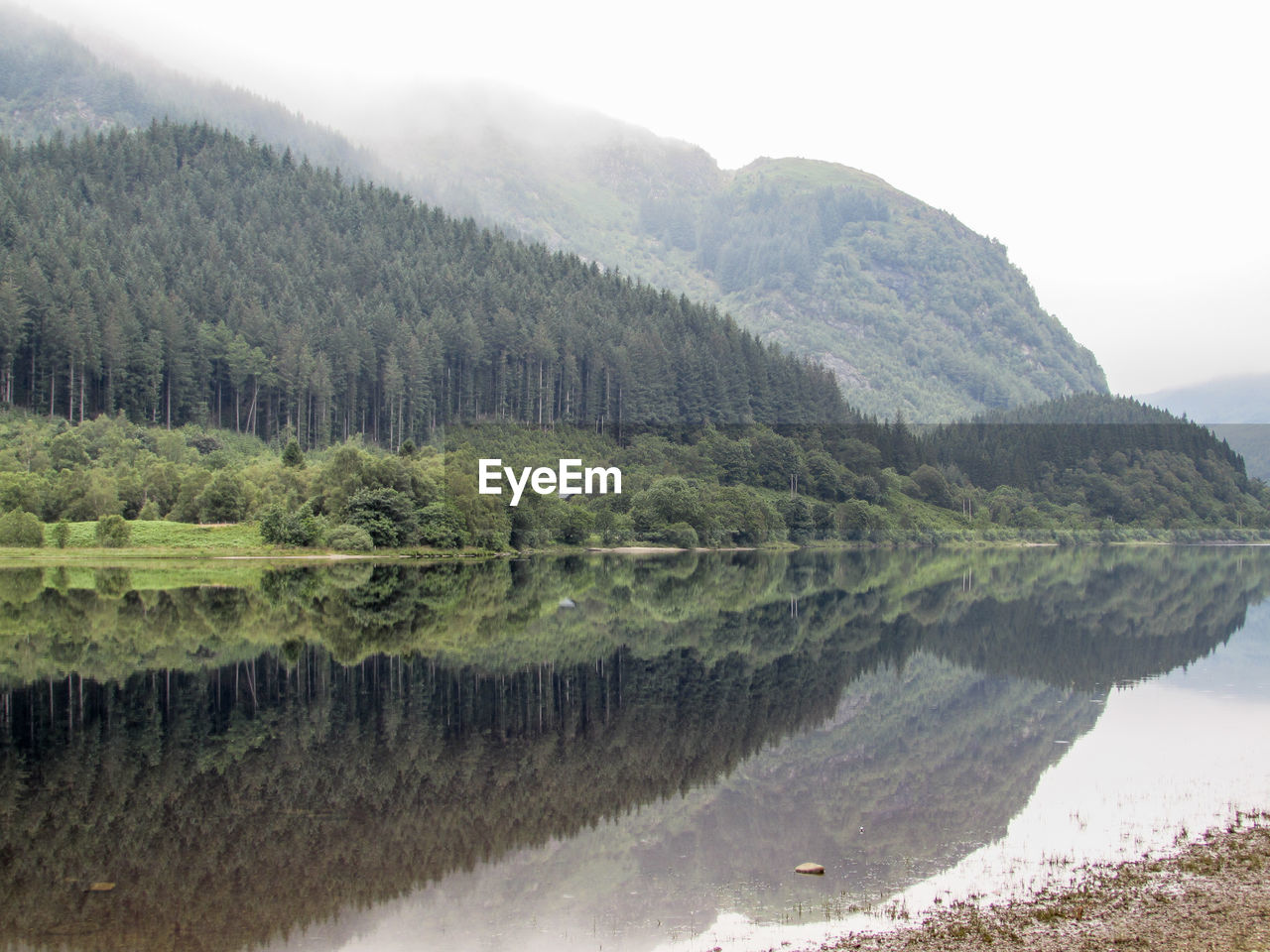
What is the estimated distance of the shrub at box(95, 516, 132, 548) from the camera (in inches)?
3313

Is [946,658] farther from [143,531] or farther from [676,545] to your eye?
[676,545]

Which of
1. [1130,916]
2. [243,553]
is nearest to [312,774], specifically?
[1130,916]

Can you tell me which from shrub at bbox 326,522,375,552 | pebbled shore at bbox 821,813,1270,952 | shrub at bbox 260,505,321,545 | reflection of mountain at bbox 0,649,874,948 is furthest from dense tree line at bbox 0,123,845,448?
pebbled shore at bbox 821,813,1270,952

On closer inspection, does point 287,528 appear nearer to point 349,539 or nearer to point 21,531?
point 349,539

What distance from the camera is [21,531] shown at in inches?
3241

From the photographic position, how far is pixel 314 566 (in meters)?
80.2

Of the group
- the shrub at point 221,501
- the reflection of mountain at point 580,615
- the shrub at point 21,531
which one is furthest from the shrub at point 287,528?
the shrub at point 21,531

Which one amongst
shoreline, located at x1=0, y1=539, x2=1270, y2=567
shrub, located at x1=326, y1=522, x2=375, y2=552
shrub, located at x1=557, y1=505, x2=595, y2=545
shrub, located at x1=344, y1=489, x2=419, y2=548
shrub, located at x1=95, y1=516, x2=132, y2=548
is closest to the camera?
shoreline, located at x1=0, y1=539, x2=1270, y2=567

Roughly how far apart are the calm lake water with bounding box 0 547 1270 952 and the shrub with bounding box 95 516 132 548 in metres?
34.8

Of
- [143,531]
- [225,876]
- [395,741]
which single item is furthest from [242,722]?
[143,531]

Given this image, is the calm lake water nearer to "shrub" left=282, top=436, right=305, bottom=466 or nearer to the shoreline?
the shoreline

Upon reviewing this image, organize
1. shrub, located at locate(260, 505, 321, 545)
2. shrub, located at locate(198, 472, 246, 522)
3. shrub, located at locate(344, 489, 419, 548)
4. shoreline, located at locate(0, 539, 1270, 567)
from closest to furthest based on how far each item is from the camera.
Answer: shoreline, located at locate(0, 539, 1270, 567), shrub, located at locate(260, 505, 321, 545), shrub, located at locate(198, 472, 246, 522), shrub, located at locate(344, 489, 419, 548)
